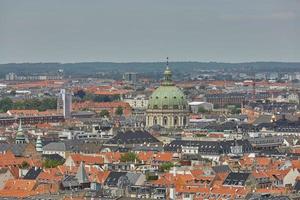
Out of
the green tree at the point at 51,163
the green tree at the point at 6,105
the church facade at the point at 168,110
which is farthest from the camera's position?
the green tree at the point at 6,105

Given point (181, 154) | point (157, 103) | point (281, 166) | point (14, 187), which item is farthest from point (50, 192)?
point (157, 103)

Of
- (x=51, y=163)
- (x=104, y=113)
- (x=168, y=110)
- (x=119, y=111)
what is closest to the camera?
(x=51, y=163)

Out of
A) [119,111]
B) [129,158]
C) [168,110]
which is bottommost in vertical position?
[119,111]

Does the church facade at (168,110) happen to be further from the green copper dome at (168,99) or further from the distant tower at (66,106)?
the distant tower at (66,106)

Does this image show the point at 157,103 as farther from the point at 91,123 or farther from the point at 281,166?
the point at 281,166

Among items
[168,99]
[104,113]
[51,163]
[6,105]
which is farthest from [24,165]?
[6,105]

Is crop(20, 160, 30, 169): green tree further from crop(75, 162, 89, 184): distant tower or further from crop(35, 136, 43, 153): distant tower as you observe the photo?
crop(35, 136, 43, 153): distant tower

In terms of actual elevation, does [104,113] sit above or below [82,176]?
below

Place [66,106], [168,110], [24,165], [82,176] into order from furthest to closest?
[66,106] → [168,110] → [24,165] → [82,176]

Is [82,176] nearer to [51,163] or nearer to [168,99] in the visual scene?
[51,163]

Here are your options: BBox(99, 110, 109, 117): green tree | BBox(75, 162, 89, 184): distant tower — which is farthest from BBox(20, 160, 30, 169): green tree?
BBox(99, 110, 109, 117): green tree

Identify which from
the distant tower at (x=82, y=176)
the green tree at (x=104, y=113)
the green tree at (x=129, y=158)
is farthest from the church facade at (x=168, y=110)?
the distant tower at (x=82, y=176)
